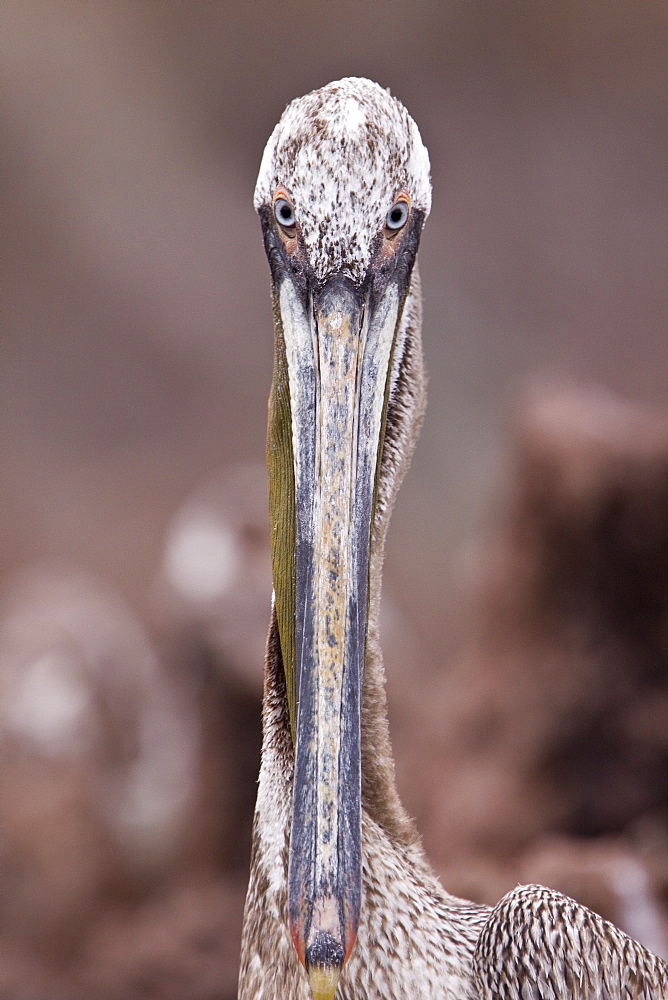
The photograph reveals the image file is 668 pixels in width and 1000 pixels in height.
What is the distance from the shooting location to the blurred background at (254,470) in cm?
263

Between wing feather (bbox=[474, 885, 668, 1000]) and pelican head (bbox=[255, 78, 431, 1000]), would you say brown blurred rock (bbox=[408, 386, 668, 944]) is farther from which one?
pelican head (bbox=[255, 78, 431, 1000])

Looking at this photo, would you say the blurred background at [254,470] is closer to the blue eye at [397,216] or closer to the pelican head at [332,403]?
the pelican head at [332,403]

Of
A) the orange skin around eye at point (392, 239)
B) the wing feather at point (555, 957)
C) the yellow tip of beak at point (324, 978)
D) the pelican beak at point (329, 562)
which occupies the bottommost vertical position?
the yellow tip of beak at point (324, 978)

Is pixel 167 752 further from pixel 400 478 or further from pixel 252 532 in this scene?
pixel 400 478

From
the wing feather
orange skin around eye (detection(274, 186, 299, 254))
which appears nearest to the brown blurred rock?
the wing feather

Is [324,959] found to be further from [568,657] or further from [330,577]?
[568,657]

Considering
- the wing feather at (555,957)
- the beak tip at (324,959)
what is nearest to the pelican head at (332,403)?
the beak tip at (324,959)

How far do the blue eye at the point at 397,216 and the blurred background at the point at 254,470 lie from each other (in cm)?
144

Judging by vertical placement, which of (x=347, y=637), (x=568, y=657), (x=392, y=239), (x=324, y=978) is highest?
(x=568, y=657)

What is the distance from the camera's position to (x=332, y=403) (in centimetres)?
113

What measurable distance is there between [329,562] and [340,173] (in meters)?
0.47

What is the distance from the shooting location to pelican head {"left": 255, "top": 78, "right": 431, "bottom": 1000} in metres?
1.05

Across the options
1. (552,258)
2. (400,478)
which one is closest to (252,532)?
(400,478)

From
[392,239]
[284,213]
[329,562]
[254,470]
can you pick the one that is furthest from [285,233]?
[254,470]
